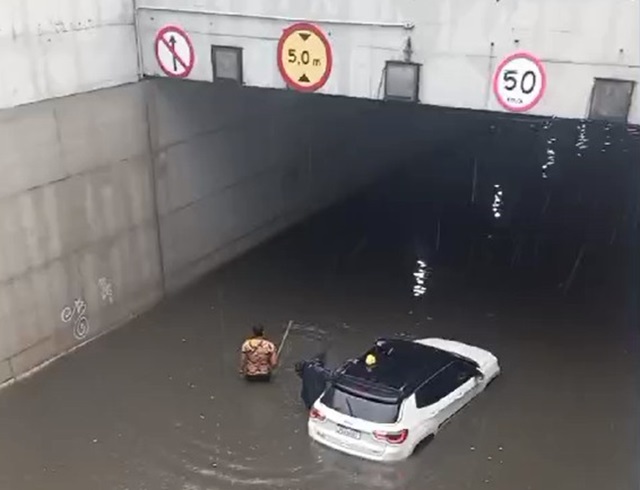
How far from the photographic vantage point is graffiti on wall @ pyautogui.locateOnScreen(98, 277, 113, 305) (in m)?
14.4

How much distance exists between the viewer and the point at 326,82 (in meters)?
12.8

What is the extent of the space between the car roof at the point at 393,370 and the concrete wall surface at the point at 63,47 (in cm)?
630

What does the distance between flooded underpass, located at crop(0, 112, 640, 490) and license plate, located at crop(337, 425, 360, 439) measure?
381 millimetres

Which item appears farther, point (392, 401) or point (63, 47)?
point (63, 47)

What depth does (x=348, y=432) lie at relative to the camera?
35.7 ft

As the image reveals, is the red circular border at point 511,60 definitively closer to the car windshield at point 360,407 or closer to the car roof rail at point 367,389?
Answer: the car roof rail at point 367,389

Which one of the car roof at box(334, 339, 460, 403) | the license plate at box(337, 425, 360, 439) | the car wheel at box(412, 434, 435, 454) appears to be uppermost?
the car roof at box(334, 339, 460, 403)

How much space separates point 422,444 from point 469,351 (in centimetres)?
232

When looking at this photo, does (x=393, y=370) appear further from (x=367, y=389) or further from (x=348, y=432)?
(x=348, y=432)

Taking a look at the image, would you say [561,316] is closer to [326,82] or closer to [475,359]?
[475,359]

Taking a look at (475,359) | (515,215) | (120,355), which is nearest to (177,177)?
(120,355)

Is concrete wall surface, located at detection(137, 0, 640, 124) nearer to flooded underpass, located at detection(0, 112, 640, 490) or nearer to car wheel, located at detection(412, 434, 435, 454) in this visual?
flooded underpass, located at detection(0, 112, 640, 490)

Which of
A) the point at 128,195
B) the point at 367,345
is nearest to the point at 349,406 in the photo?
the point at 367,345

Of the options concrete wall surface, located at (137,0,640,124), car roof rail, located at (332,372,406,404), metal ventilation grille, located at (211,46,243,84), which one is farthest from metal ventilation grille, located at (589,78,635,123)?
metal ventilation grille, located at (211,46,243,84)
